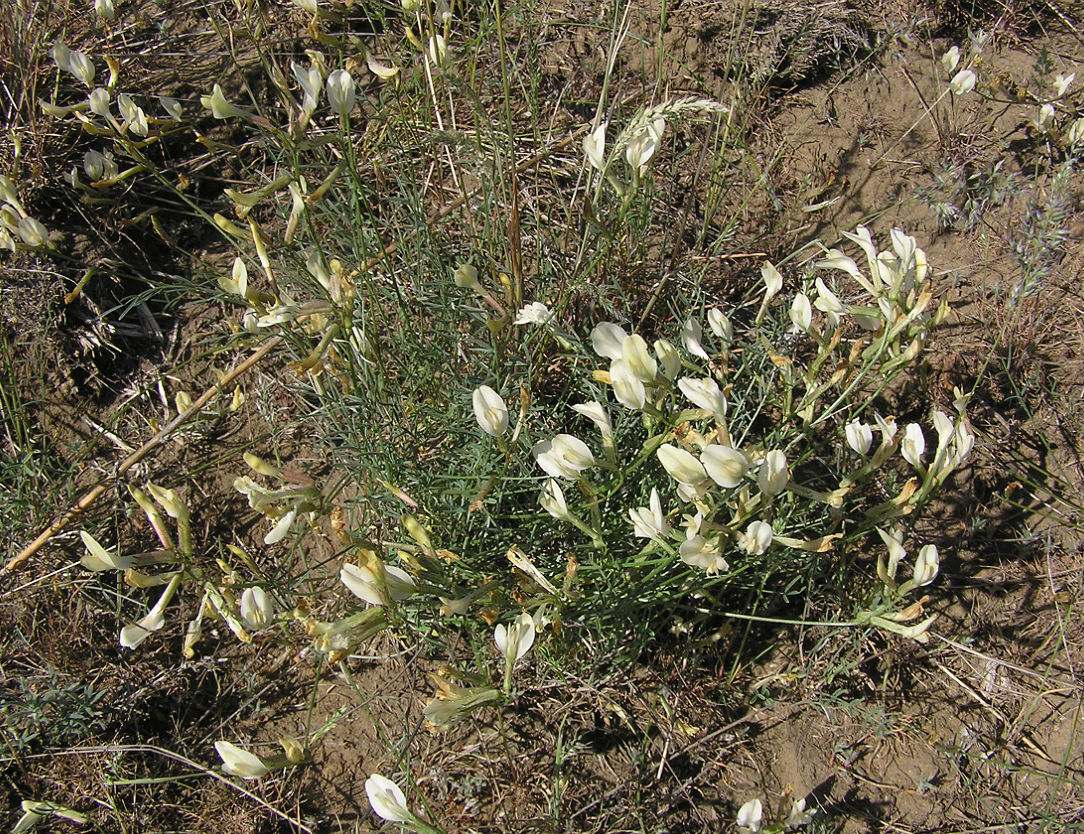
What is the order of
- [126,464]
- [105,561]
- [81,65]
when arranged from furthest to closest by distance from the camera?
[126,464] → [81,65] → [105,561]

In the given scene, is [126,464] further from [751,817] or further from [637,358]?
[751,817]

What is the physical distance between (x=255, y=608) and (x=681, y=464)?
2.61ft

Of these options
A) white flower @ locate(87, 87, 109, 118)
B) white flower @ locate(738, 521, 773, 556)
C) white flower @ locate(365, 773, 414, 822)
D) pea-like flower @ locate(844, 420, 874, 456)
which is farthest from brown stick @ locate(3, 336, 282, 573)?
pea-like flower @ locate(844, 420, 874, 456)

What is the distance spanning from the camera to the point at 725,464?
4.19 feet

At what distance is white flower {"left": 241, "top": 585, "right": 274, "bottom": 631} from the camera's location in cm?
146

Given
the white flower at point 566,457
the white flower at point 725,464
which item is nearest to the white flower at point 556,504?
the white flower at point 566,457

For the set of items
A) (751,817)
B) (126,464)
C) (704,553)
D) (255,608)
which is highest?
(704,553)

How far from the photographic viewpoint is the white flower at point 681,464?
4.28 feet

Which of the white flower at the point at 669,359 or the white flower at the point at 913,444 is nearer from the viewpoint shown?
the white flower at the point at 669,359

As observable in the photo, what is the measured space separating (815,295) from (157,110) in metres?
2.16

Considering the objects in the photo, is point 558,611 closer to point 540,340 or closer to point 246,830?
point 540,340

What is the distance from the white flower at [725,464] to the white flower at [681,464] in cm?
3

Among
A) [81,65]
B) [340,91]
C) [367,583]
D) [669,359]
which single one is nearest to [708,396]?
[669,359]

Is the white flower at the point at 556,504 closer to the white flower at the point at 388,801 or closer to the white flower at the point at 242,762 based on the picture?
the white flower at the point at 388,801
